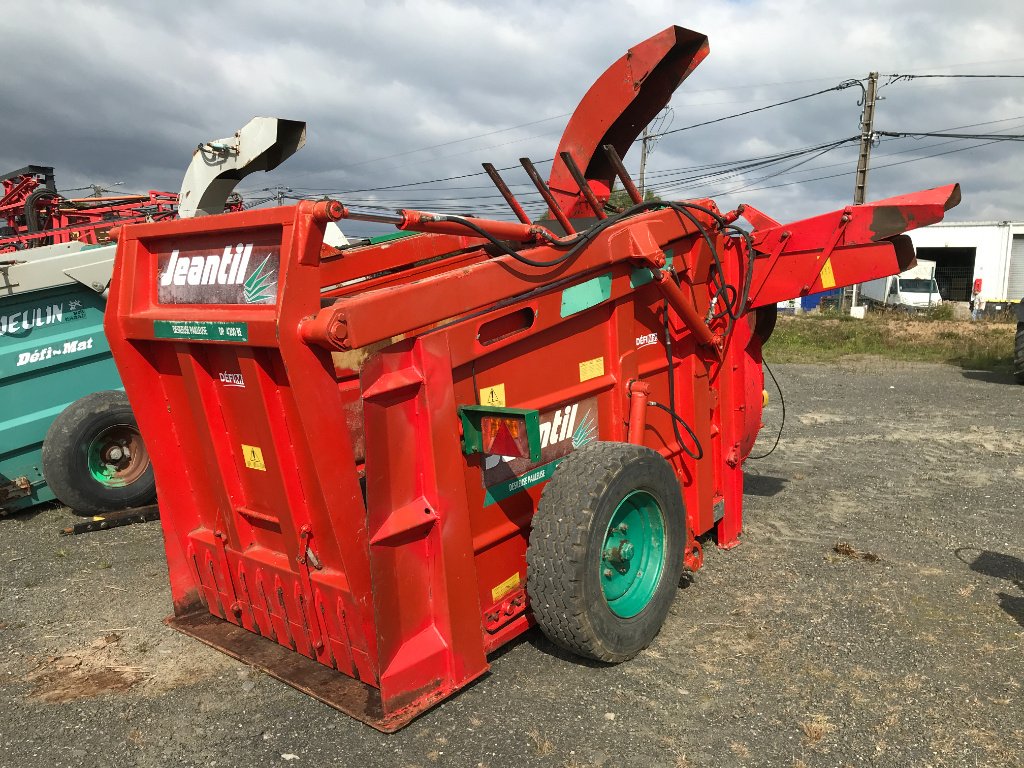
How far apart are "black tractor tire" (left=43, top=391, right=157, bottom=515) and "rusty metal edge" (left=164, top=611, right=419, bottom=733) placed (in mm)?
2293

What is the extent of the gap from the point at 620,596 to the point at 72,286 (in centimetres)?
490

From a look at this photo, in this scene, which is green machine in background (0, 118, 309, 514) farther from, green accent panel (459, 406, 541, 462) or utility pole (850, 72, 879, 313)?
utility pole (850, 72, 879, 313)

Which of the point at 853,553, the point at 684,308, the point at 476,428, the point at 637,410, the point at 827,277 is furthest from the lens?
the point at 853,553

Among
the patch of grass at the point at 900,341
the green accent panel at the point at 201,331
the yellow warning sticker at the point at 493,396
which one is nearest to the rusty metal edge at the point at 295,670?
the yellow warning sticker at the point at 493,396

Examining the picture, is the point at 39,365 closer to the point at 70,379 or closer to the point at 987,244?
the point at 70,379

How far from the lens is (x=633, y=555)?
11.4 feet

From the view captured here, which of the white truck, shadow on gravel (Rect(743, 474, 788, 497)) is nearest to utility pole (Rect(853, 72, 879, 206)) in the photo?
the white truck

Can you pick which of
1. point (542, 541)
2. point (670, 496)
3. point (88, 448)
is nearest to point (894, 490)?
point (670, 496)

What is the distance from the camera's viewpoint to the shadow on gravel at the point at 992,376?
1205 cm

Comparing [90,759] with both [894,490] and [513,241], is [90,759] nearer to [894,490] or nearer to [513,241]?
[513,241]

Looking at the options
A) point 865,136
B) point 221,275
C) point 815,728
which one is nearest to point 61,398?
point 221,275

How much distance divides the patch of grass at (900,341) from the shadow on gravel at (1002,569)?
10.3m

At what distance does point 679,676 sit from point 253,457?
2.02 m

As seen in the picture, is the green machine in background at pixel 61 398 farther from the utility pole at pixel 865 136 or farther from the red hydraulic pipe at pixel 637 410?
the utility pole at pixel 865 136
